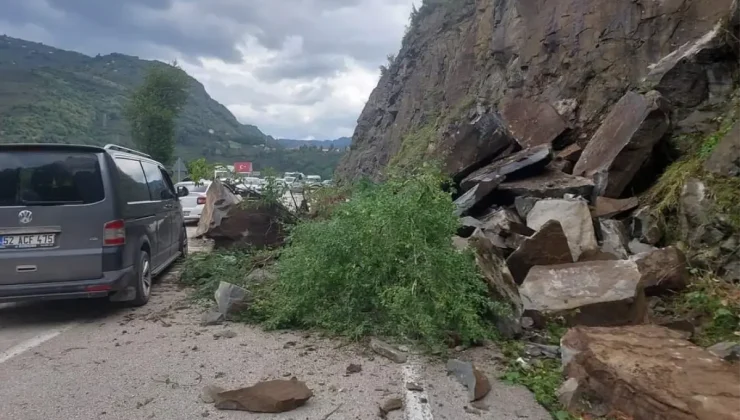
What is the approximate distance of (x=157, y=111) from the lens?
44.2 m

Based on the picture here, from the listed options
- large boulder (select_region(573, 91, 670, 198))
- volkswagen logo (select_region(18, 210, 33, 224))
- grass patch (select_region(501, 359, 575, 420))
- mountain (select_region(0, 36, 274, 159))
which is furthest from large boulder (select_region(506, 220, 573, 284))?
mountain (select_region(0, 36, 274, 159))

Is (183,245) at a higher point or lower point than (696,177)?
lower

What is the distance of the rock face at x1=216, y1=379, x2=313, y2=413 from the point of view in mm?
3653

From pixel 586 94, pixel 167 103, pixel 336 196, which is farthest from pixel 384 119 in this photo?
pixel 336 196

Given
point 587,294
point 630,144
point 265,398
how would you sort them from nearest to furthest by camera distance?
point 265,398
point 587,294
point 630,144

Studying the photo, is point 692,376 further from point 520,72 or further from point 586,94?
point 520,72

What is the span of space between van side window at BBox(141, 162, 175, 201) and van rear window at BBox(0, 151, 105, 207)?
154 centimetres

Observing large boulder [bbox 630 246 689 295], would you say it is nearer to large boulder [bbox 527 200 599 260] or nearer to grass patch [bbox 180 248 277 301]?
large boulder [bbox 527 200 599 260]

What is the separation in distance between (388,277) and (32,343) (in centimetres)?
345

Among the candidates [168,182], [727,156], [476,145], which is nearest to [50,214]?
[168,182]

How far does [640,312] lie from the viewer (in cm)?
517

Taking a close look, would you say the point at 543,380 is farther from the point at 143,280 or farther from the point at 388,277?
the point at 143,280

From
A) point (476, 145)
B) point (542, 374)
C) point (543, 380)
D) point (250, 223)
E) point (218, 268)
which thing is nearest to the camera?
point (543, 380)

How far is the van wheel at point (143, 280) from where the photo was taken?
6.48 m
